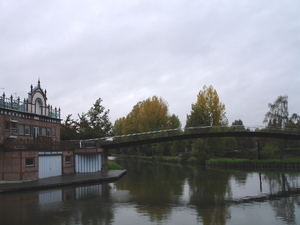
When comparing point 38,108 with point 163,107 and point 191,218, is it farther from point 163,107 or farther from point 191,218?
point 163,107

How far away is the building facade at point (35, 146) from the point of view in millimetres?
20828

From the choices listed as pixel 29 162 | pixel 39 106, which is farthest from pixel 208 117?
pixel 29 162

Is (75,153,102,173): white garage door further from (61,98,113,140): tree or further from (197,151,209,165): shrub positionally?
(197,151,209,165): shrub

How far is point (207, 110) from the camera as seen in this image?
46.5 meters

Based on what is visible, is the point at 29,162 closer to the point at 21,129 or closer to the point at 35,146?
the point at 35,146

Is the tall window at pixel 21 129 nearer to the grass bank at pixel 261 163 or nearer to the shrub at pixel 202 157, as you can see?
the grass bank at pixel 261 163

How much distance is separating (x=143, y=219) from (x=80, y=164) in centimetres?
1838

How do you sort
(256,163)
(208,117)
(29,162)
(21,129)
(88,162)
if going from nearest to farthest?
(29,162)
(21,129)
(88,162)
(256,163)
(208,117)

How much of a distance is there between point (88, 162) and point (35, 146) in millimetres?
6732

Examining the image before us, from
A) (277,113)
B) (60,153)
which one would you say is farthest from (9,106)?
(277,113)

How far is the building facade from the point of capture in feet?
68.3

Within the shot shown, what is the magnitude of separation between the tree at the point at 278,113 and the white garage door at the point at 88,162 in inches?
1002

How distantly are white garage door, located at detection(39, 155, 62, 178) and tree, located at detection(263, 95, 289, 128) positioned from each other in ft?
96.7

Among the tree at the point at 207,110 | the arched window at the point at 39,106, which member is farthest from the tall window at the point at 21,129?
the tree at the point at 207,110
